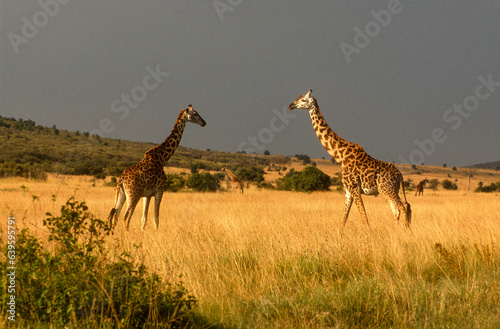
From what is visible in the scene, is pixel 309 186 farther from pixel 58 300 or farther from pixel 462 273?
pixel 58 300

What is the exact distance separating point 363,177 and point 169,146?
193 inches

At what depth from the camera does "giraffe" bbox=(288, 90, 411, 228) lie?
9.58m

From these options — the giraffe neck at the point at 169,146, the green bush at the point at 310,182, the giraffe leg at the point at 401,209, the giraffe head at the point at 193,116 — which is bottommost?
→ the giraffe leg at the point at 401,209

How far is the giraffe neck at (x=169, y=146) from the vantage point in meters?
10.4

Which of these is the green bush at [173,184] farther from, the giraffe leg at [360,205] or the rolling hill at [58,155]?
the giraffe leg at [360,205]

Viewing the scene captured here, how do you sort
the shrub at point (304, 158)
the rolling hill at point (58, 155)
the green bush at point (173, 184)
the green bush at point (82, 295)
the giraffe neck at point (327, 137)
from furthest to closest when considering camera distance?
the shrub at point (304, 158)
the rolling hill at point (58, 155)
the green bush at point (173, 184)
the giraffe neck at point (327, 137)
the green bush at point (82, 295)

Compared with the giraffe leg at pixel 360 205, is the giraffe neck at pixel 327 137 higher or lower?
higher

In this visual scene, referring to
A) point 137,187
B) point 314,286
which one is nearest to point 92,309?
point 314,286

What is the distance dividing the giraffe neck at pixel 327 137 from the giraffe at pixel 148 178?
2.90m

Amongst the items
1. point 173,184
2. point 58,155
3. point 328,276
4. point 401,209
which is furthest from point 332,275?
point 58,155

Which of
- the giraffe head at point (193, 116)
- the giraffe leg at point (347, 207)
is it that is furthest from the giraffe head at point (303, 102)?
the giraffe leg at point (347, 207)

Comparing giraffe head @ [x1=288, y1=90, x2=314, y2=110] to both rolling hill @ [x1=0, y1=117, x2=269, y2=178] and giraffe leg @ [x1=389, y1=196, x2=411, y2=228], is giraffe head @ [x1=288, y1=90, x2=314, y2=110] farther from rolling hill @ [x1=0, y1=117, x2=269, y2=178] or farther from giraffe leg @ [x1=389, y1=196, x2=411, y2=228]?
rolling hill @ [x1=0, y1=117, x2=269, y2=178]

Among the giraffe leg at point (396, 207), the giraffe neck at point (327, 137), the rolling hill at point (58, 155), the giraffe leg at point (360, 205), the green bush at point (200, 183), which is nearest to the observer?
the giraffe leg at point (360, 205)

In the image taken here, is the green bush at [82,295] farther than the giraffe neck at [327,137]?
No
